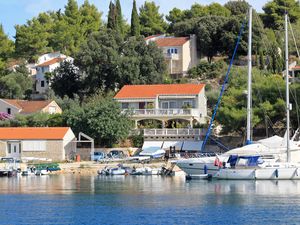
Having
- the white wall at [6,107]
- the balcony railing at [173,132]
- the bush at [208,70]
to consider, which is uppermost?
the bush at [208,70]

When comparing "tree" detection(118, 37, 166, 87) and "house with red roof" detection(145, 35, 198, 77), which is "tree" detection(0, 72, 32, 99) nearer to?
"tree" detection(118, 37, 166, 87)

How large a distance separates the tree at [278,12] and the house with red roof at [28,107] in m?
35.9

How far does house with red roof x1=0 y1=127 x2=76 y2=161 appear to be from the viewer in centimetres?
8175

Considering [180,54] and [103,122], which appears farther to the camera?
[180,54]

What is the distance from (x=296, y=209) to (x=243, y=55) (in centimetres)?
6539

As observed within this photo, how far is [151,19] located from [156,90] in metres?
43.9

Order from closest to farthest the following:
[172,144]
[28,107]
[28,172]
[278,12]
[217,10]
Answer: [28,172], [172,144], [28,107], [278,12], [217,10]

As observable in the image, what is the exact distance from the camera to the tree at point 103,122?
8188 cm

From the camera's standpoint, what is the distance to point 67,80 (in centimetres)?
10456

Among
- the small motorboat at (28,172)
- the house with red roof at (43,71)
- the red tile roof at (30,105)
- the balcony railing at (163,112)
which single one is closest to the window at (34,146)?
the small motorboat at (28,172)

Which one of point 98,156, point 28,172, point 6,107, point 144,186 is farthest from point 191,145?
point 6,107

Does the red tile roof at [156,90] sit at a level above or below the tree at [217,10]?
below

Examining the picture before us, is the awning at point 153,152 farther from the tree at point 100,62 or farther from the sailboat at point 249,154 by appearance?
the tree at point 100,62

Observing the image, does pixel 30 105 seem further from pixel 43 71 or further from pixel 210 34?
pixel 210 34
